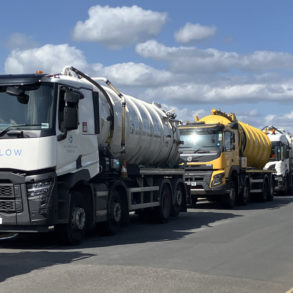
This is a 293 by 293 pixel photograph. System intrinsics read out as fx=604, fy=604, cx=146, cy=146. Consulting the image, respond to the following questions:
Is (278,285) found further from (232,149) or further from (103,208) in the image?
(232,149)

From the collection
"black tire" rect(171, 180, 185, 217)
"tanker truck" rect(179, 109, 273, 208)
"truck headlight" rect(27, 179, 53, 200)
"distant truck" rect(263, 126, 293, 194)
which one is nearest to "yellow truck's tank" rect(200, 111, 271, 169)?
"tanker truck" rect(179, 109, 273, 208)

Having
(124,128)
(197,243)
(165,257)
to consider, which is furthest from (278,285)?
(124,128)

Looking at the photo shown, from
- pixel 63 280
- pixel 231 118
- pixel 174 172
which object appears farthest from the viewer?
pixel 231 118

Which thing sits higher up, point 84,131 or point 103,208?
point 84,131

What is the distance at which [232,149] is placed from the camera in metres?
22.2

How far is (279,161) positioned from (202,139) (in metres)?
10.2

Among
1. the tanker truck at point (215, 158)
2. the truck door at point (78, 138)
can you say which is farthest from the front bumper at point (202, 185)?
the truck door at point (78, 138)

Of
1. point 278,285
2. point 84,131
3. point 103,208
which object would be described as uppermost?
point 84,131

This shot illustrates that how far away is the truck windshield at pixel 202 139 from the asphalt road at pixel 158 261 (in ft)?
22.3

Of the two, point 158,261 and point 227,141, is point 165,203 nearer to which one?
point 227,141

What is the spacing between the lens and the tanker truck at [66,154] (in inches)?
421

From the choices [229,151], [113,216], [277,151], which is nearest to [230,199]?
[229,151]

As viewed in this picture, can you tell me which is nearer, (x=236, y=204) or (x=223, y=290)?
(x=223, y=290)

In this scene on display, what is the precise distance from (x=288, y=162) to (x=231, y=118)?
9877 mm
